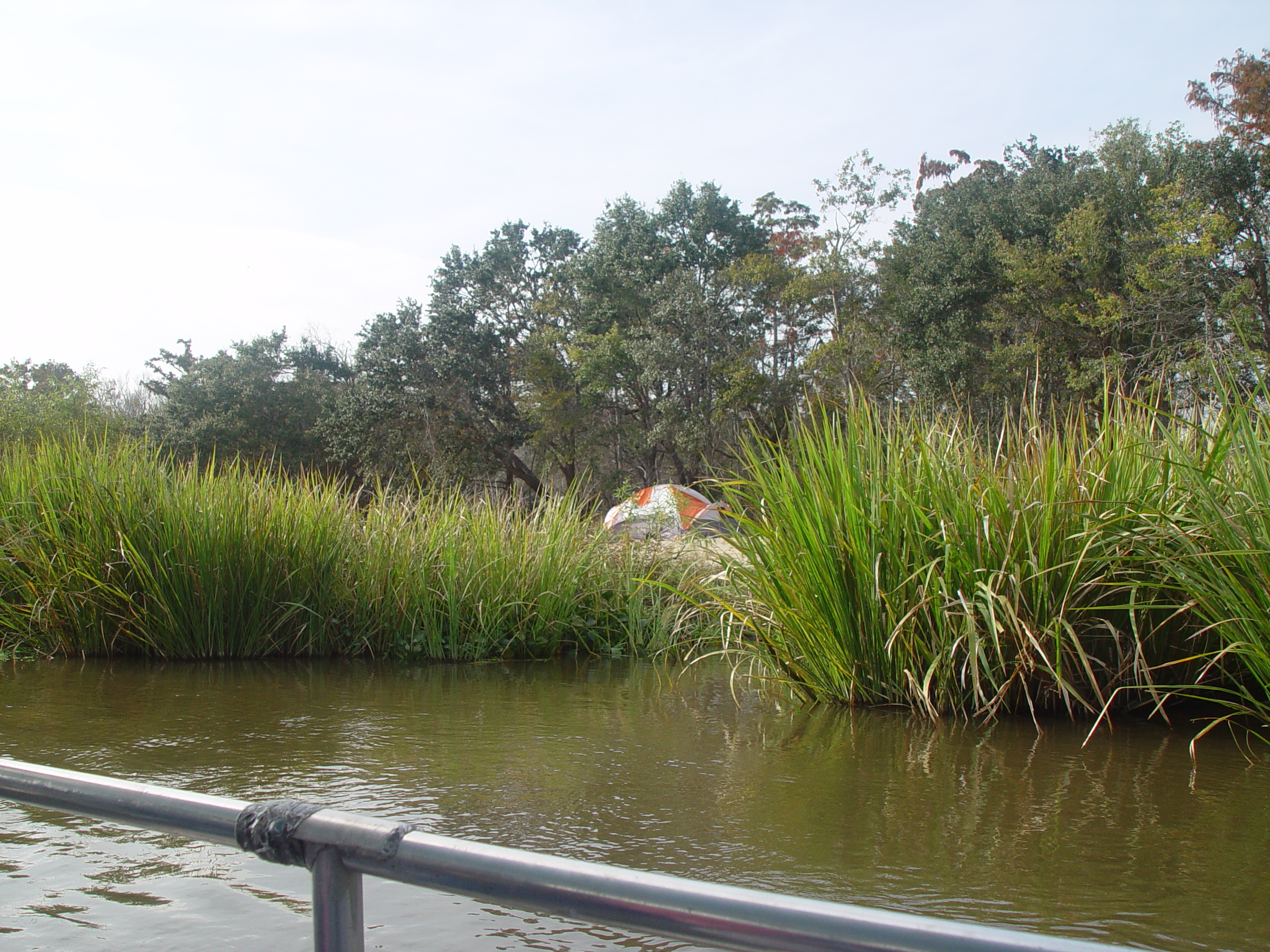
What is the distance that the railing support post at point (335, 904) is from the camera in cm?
78

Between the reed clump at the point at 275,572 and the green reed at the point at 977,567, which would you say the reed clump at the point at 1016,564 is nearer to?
the green reed at the point at 977,567

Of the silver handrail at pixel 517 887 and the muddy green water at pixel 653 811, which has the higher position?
the silver handrail at pixel 517 887

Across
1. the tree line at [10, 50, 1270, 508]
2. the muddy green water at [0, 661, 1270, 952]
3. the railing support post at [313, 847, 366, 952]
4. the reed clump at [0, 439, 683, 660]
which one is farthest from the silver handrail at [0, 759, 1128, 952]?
the tree line at [10, 50, 1270, 508]

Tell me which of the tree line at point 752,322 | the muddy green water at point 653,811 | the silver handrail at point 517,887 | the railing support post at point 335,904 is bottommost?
the muddy green water at point 653,811

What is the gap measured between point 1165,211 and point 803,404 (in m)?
9.15

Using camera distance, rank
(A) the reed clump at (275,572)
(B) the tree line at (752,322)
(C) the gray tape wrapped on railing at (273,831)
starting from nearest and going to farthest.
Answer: (C) the gray tape wrapped on railing at (273,831), (A) the reed clump at (275,572), (B) the tree line at (752,322)

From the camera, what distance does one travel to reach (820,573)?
389 cm

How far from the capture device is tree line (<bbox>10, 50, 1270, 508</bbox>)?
19156mm

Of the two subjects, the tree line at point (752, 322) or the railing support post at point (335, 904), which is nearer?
the railing support post at point (335, 904)

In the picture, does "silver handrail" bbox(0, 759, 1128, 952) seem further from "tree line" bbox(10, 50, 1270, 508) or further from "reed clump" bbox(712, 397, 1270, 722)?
"tree line" bbox(10, 50, 1270, 508)

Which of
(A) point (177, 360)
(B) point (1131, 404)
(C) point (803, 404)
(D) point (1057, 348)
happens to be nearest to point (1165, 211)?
(D) point (1057, 348)

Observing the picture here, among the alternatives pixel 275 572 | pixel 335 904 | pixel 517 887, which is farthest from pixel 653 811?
pixel 275 572

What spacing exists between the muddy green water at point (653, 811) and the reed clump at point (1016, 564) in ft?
0.77

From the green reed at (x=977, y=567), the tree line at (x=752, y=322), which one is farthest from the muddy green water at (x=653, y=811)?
the tree line at (x=752, y=322)
